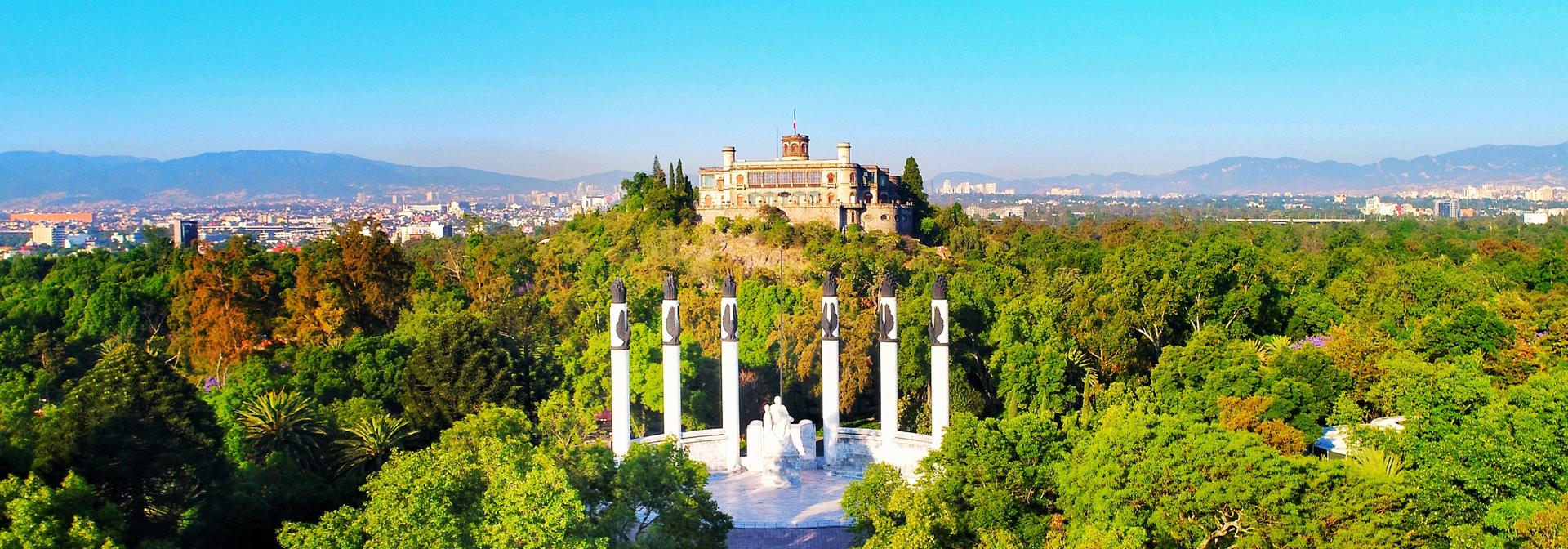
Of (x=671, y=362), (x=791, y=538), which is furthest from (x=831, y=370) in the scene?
(x=791, y=538)

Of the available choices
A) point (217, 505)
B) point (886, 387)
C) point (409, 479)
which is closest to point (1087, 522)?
point (886, 387)

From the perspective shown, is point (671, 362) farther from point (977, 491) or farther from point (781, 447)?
point (977, 491)

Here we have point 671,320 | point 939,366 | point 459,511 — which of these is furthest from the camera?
point 939,366

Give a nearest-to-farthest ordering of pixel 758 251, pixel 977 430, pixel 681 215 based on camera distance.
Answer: pixel 977 430, pixel 758 251, pixel 681 215

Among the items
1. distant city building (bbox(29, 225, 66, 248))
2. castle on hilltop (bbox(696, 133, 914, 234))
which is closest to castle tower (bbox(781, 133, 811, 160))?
castle on hilltop (bbox(696, 133, 914, 234))

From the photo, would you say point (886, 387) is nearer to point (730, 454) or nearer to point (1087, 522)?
point (730, 454)

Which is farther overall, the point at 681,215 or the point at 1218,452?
the point at 681,215

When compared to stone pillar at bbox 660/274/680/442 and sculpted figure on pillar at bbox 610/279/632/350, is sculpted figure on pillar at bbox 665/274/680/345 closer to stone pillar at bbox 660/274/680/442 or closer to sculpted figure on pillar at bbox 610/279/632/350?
stone pillar at bbox 660/274/680/442
